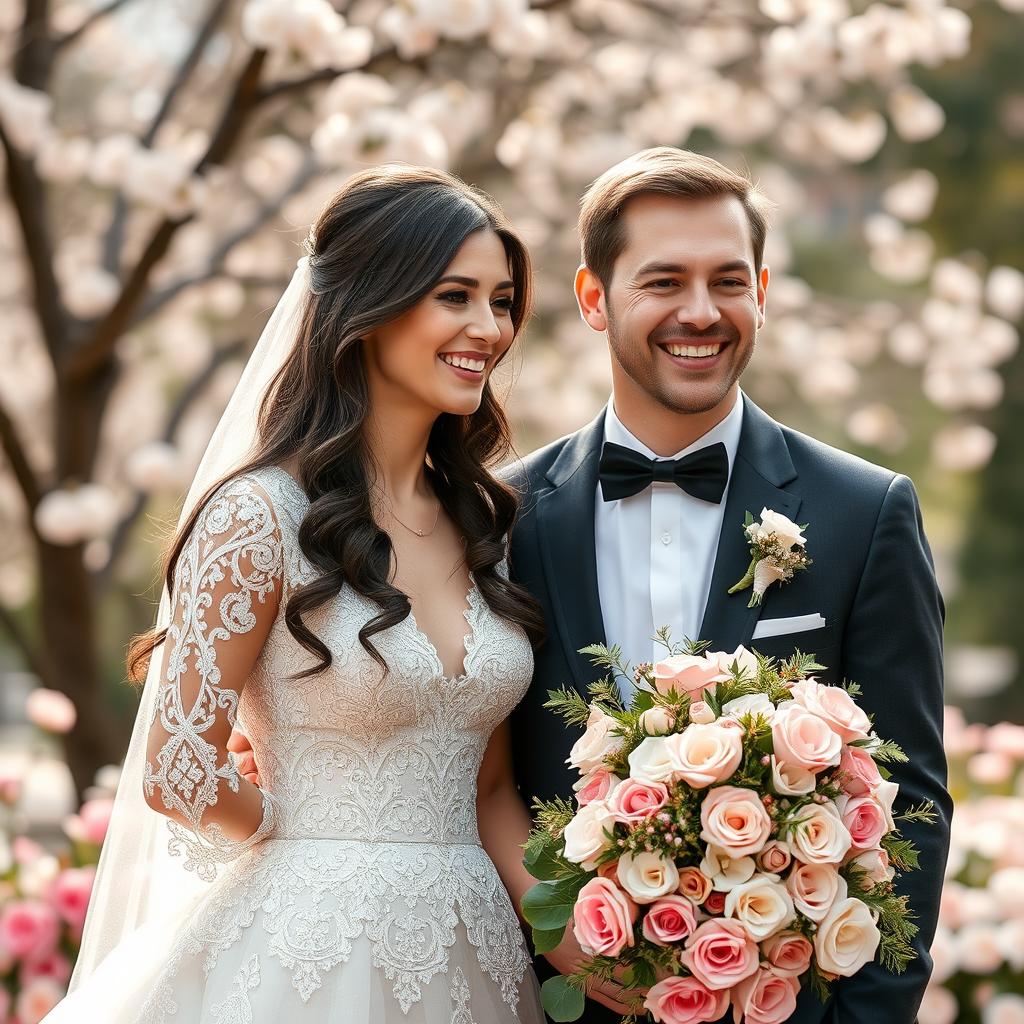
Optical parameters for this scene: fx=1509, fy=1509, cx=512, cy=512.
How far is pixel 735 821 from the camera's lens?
8.61 ft

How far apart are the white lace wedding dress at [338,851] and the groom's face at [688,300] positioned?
0.77m

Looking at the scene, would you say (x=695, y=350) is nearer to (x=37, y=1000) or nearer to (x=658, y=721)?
(x=658, y=721)

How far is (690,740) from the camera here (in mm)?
2672

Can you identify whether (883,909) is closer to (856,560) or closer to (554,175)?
(856,560)

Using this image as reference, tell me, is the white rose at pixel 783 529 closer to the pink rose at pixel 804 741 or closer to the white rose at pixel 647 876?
the pink rose at pixel 804 741

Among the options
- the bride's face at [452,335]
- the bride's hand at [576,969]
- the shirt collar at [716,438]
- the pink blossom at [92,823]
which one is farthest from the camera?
the pink blossom at [92,823]

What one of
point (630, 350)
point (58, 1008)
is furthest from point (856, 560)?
point (58, 1008)

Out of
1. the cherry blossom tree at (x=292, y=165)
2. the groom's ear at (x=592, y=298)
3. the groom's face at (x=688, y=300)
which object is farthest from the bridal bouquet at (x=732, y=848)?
the cherry blossom tree at (x=292, y=165)

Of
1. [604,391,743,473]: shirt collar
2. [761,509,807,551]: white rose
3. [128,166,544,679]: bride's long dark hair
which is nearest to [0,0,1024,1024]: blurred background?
[604,391,743,473]: shirt collar

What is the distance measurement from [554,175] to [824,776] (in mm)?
6549

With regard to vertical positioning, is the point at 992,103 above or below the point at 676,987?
below

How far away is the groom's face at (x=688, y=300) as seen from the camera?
352 cm

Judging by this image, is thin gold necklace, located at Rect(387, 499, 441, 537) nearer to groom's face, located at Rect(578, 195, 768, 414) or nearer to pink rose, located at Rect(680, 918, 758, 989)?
groom's face, located at Rect(578, 195, 768, 414)

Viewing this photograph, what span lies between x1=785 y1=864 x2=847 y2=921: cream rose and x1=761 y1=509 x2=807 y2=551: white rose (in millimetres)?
889
